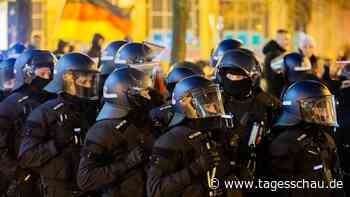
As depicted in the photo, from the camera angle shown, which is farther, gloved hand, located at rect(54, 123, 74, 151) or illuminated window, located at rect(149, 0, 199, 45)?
illuminated window, located at rect(149, 0, 199, 45)

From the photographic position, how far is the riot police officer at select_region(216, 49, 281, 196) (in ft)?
21.8

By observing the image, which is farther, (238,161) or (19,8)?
(19,8)

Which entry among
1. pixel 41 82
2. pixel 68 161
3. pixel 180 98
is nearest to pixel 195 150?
pixel 180 98

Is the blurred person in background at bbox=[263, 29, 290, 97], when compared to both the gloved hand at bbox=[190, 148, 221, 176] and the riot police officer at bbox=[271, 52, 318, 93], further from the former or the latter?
the gloved hand at bbox=[190, 148, 221, 176]

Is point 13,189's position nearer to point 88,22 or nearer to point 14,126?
point 14,126

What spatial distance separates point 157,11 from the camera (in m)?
30.9

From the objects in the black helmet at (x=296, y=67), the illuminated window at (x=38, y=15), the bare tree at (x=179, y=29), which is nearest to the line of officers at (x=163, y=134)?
the black helmet at (x=296, y=67)

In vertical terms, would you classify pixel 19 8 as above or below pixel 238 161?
above

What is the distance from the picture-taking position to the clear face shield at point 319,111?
20.6ft

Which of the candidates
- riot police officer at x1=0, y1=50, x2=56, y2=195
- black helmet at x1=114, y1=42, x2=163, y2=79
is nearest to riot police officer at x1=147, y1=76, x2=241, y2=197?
riot police officer at x1=0, y1=50, x2=56, y2=195

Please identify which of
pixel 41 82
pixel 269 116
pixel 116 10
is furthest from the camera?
pixel 116 10

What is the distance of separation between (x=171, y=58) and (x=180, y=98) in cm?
1155

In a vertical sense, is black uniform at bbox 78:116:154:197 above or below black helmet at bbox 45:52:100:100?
below

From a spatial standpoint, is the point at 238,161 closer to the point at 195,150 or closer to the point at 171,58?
the point at 195,150
